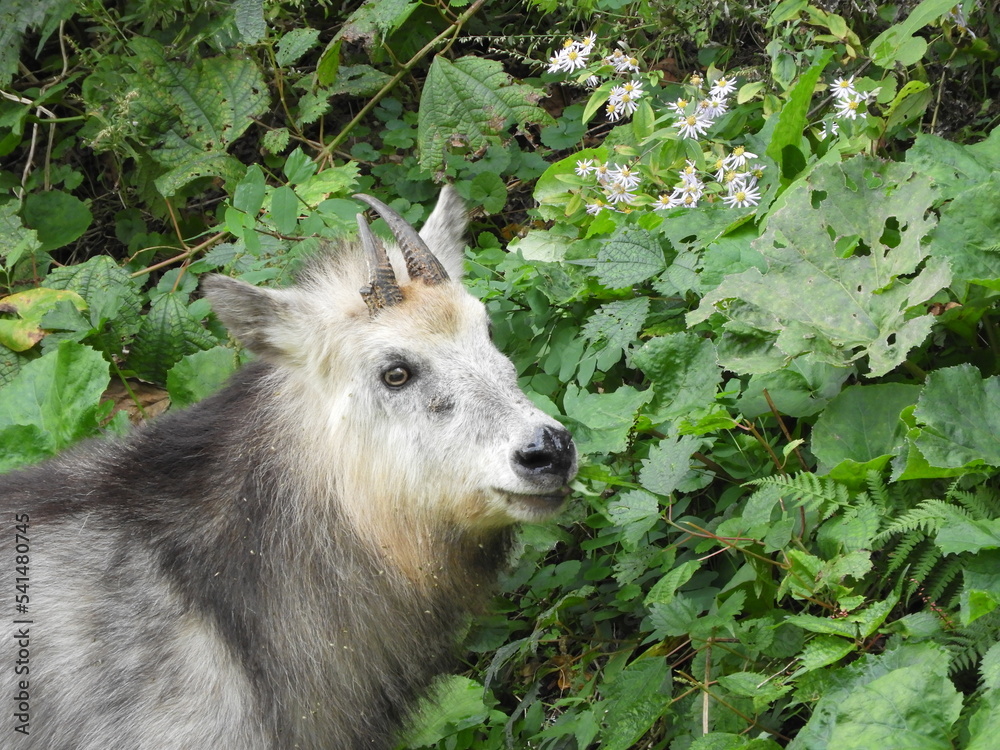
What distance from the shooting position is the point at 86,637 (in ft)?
10.2

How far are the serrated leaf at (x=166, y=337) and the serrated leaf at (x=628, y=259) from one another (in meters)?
2.32

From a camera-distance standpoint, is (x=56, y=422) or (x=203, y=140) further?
(x=203, y=140)

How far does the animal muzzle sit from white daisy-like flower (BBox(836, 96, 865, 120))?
7.42 ft

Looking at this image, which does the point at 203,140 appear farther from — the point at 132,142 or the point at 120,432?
the point at 120,432

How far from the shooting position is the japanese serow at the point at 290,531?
3043 mm

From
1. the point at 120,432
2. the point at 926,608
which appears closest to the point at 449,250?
the point at 120,432

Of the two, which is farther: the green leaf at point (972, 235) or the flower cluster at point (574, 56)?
the flower cluster at point (574, 56)

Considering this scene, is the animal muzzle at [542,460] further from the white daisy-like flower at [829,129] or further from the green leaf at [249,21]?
the green leaf at [249,21]

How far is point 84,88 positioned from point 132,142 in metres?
0.50

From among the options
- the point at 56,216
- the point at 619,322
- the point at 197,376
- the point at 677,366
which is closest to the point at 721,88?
the point at 619,322

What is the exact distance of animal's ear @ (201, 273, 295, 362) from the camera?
327cm

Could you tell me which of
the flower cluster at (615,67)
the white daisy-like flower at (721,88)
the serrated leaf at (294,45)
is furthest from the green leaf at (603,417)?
the serrated leaf at (294,45)

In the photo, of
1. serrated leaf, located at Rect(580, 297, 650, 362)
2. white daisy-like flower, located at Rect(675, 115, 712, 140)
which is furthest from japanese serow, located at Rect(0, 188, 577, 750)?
white daisy-like flower, located at Rect(675, 115, 712, 140)

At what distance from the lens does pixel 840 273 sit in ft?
10.6
